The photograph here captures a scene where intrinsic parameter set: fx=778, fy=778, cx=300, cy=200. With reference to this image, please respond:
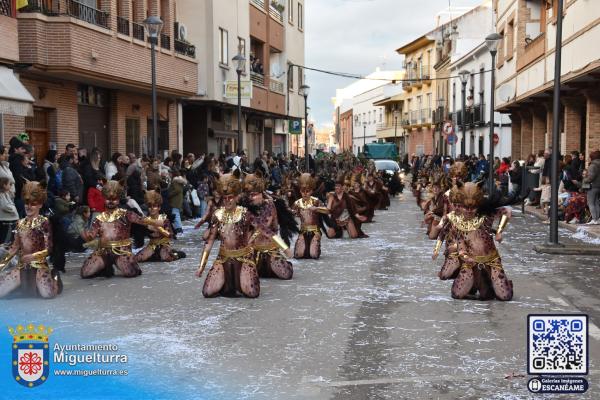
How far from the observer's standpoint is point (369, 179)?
66.8 feet

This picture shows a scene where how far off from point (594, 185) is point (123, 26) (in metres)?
12.4

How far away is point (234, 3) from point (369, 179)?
12.2 metres

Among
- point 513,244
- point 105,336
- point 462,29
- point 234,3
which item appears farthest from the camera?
point 462,29

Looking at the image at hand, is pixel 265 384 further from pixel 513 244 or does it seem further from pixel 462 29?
pixel 462 29

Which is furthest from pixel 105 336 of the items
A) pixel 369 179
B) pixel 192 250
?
pixel 369 179

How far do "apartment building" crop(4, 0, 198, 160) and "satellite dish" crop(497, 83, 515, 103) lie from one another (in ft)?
40.0

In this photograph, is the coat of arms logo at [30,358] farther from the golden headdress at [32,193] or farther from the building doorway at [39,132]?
the building doorway at [39,132]

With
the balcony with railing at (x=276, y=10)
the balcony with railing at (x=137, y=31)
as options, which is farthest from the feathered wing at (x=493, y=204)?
the balcony with railing at (x=276, y=10)

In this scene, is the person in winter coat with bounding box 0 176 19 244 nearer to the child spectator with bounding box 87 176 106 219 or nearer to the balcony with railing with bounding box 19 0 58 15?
the child spectator with bounding box 87 176 106 219

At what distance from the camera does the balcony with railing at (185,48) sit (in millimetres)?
24812

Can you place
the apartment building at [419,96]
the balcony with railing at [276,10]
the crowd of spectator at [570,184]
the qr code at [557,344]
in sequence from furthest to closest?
Answer: the apartment building at [419,96], the balcony with railing at [276,10], the crowd of spectator at [570,184], the qr code at [557,344]

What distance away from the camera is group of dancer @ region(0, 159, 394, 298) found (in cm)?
903

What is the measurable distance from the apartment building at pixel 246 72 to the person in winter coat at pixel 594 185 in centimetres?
1277

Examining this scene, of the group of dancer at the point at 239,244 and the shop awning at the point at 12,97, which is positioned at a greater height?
the shop awning at the point at 12,97
